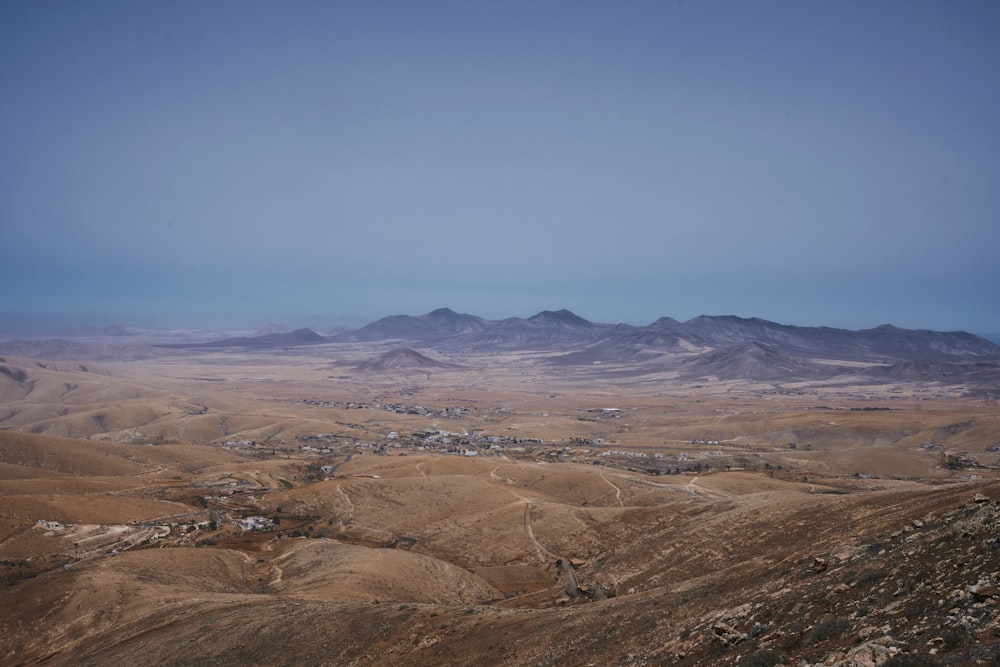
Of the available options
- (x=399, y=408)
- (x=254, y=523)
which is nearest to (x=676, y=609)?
(x=254, y=523)

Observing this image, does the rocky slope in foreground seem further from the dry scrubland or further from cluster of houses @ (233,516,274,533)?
cluster of houses @ (233,516,274,533)

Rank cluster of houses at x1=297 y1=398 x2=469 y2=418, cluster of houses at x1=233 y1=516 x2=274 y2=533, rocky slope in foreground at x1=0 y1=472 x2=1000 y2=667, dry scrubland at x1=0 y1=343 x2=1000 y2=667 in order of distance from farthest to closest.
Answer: cluster of houses at x1=297 y1=398 x2=469 y2=418 → cluster of houses at x1=233 y1=516 x2=274 y2=533 → dry scrubland at x1=0 y1=343 x2=1000 y2=667 → rocky slope in foreground at x1=0 y1=472 x2=1000 y2=667

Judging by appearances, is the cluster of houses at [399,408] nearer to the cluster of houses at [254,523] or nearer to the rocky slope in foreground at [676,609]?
the cluster of houses at [254,523]

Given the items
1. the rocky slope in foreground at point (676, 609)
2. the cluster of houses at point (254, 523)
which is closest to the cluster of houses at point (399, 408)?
the cluster of houses at point (254, 523)

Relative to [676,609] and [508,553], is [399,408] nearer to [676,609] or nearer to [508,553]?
[508,553]

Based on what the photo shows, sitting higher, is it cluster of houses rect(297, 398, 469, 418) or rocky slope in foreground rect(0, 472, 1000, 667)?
rocky slope in foreground rect(0, 472, 1000, 667)

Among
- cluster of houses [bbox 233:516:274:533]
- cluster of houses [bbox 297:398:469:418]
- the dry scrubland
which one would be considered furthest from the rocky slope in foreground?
cluster of houses [bbox 297:398:469:418]

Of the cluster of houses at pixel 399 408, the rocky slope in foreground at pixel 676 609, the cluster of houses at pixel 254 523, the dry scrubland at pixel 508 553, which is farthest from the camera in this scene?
the cluster of houses at pixel 399 408

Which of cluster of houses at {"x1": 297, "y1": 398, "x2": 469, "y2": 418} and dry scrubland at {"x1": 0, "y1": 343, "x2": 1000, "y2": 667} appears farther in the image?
cluster of houses at {"x1": 297, "y1": 398, "x2": 469, "y2": 418}

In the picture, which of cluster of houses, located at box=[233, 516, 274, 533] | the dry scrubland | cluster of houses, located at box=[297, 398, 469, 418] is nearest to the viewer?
the dry scrubland
